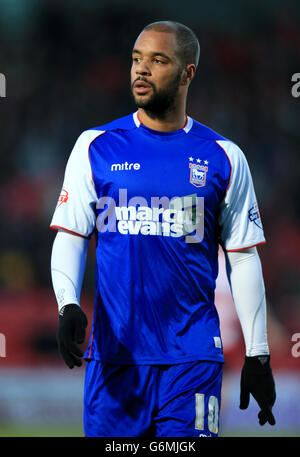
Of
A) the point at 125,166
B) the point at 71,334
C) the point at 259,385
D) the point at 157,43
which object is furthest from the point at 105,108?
the point at 71,334

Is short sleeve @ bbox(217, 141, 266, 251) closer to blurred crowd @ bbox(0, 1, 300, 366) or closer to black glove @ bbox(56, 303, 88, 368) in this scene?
black glove @ bbox(56, 303, 88, 368)

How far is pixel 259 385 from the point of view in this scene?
3.33 m

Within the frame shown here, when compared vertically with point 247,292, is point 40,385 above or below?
below

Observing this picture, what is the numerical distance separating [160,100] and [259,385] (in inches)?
51.7

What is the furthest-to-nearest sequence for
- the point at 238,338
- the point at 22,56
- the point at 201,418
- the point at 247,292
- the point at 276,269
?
the point at 22,56, the point at 276,269, the point at 238,338, the point at 247,292, the point at 201,418

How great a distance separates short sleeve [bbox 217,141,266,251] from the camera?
134 inches

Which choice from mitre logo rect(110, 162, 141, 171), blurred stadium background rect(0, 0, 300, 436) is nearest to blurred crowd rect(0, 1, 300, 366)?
blurred stadium background rect(0, 0, 300, 436)

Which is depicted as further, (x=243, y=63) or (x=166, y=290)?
(x=243, y=63)

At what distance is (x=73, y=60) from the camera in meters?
10.2

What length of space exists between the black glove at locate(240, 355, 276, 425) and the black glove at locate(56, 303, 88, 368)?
80 centimetres

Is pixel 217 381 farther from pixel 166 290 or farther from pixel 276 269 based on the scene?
pixel 276 269

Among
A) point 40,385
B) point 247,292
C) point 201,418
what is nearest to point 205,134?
point 247,292

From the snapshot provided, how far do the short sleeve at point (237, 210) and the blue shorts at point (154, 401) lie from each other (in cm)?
60

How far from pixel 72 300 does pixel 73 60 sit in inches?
297
